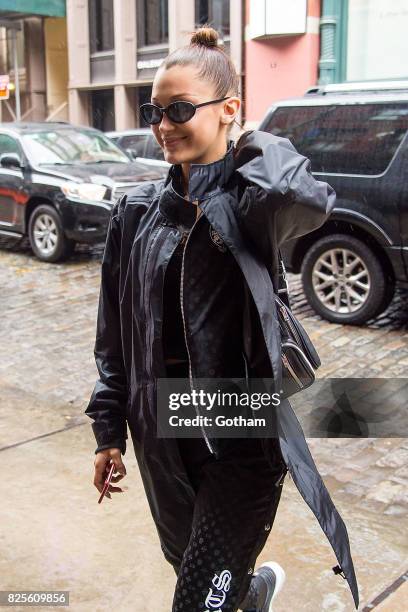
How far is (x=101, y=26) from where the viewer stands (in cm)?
2630

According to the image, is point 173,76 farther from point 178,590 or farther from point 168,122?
point 178,590

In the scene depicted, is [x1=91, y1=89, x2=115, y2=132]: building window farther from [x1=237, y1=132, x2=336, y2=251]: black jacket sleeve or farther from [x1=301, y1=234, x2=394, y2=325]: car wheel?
[x1=237, y1=132, x2=336, y2=251]: black jacket sleeve

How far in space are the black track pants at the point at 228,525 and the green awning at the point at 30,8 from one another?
24977 mm

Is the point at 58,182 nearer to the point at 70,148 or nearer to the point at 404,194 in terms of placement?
the point at 70,148

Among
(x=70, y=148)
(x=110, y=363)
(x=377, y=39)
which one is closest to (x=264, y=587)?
(x=110, y=363)

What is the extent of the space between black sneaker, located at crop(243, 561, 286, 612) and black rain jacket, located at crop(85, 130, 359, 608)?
13.8 inches

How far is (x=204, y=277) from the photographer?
2162mm

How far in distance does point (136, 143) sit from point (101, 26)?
47.4ft

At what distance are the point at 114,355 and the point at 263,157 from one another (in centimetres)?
84

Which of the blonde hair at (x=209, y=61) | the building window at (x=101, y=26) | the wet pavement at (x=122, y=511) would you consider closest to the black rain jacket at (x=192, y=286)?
the blonde hair at (x=209, y=61)

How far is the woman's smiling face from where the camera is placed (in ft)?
7.29

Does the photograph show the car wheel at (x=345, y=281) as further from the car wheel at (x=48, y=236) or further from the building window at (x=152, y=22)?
the building window at (x=152, y=22)

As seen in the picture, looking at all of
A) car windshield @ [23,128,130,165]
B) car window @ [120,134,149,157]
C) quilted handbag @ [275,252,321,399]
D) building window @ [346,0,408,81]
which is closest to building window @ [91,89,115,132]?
building window @ [346,0,408,81]

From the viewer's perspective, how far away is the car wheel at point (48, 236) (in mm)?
10258
